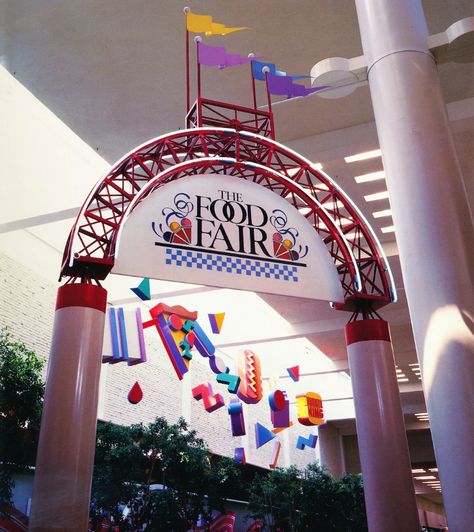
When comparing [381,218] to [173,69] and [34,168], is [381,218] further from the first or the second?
[34,168]

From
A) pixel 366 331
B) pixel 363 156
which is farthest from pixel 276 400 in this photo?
pixel 366 331

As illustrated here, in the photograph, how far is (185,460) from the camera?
12.0m

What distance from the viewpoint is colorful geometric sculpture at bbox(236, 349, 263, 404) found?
1440 centimetres

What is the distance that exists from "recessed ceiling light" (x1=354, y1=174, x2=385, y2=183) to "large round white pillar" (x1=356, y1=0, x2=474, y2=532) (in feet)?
16.4

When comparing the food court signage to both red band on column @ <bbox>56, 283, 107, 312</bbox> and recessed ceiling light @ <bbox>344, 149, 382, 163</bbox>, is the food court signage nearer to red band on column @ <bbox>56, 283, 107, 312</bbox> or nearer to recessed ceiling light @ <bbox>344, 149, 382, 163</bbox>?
red band on column @ <bbox>56, 283, 107, 312</bbox>

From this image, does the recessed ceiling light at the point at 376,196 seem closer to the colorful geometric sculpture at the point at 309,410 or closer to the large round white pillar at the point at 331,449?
the colorful geometric sculpture at the point at 309,410

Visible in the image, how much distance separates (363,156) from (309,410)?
8917 millimetres

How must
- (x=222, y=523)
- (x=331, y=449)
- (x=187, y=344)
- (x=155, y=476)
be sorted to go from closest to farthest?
(x=155, y=476) < (x=187, y=344) < (x=222, y=523) < (x=331, y=449)

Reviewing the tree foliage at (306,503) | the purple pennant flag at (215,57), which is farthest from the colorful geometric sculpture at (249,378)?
the purple pennant flag at (215,57)

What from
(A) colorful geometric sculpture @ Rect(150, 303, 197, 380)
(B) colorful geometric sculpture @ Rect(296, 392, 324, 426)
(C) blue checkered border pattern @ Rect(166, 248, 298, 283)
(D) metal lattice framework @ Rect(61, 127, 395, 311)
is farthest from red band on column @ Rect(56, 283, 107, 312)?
(B) colorful geometric sculpture @ Rect(296, 392, 324, 426)

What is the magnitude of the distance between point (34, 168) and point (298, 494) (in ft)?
36.3

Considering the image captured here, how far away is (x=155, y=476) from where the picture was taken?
11.7 m

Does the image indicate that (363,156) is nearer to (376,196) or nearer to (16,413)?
(376,196)

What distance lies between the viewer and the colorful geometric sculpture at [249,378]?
1440 cm
